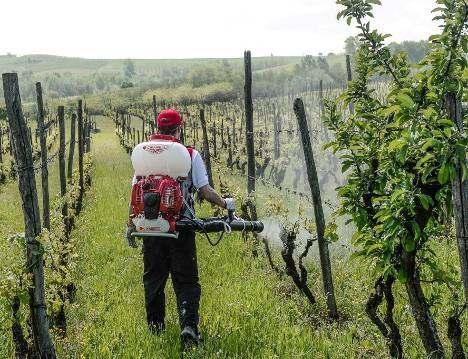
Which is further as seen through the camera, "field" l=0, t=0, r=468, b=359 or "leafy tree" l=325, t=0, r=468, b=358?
"field" l=0, t=0, r=468, b=359

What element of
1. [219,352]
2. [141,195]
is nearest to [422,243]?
[219,352]

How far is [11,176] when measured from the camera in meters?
22.0

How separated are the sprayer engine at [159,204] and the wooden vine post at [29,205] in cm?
97

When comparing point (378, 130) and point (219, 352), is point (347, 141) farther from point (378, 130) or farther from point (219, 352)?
point (219, 352)

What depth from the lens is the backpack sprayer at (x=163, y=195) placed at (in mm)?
4676

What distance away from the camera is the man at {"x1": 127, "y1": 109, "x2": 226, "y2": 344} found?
16.4ft

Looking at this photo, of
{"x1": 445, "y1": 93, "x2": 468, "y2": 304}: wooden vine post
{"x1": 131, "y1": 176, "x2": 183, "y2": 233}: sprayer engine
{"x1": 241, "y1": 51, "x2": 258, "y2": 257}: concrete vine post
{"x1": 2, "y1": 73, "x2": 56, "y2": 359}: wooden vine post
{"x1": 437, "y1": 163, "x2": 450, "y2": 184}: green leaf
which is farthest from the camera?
{"x1": 241, "y1": 51, "x2": 258, "y2": 257}: concrete vine post

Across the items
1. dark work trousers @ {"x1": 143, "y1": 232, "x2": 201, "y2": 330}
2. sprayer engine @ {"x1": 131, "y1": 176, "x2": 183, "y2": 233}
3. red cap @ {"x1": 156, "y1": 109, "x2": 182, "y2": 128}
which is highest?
red cap @ {"x1": 156, "y1": 109, "x2": 182, "y2": 128}

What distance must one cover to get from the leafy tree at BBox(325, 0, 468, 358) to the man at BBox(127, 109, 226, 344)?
4.69 ft

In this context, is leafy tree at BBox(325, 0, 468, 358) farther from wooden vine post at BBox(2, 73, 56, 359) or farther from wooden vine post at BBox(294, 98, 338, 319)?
wooden vine post at BBox(2, 73, 56, 359)

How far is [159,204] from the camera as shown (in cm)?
466

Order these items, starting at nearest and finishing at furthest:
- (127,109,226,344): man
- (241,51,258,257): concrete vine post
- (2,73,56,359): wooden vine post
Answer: (2,73,56,359): wooden vine post < (127,109,226,344): man < (241,51,258,257): concrete vine post

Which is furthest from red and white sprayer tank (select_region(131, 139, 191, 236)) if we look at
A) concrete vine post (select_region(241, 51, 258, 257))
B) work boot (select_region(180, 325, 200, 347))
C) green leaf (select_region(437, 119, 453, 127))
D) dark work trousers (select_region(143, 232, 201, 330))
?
concrete vine post (select_region(241, 51, 258, 257))

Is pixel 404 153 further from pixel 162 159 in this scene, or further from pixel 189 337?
pixel 189 337
